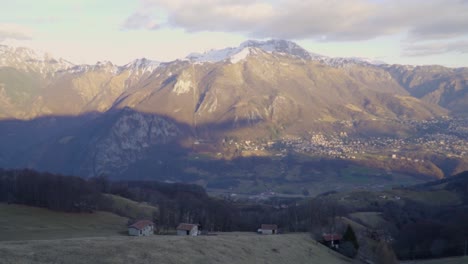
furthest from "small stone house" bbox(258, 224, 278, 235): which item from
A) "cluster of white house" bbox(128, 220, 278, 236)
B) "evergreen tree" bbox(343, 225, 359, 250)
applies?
"evergreen tree" bbox(343, 225, 359, 250)

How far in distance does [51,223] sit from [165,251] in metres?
44.5

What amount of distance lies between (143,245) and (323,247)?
37477mm

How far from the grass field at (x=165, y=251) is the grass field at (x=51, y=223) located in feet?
67.6

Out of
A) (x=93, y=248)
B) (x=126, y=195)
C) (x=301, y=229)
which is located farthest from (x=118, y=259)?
(x=126, y=195)

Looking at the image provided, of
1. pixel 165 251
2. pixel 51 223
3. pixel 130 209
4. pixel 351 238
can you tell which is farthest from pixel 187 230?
pixel 130 209

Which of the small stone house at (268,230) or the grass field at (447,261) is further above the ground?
the small stone house at (268,230)

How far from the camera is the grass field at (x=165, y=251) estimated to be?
49.3 m

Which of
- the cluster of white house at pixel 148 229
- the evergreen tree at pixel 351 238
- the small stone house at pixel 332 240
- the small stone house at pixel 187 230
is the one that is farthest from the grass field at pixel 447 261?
the cluster of white house at pixel 148 229

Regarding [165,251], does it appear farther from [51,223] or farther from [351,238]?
[51,223]

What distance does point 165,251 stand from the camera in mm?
58844

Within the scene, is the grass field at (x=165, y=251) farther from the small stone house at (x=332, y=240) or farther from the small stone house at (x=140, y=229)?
the small stone house at (x=140, y=229)

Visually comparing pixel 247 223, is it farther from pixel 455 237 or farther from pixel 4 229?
pixel 4 229

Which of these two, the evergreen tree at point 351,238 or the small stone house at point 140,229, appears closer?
the small stone house at point 140,229

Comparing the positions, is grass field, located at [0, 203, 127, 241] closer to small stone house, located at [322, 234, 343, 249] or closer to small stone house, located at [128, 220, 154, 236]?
small stone house, located at [128, 220, 154, 236]
